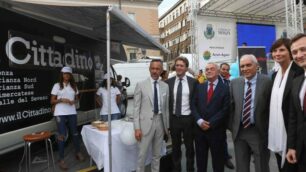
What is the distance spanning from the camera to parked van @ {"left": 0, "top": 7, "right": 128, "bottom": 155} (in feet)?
15.4

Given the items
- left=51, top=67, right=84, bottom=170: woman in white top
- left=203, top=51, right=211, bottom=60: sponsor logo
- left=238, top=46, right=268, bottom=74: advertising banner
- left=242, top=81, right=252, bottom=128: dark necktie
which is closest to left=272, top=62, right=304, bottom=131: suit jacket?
left=242, top=81, right=252, bottom=128: dark necktie

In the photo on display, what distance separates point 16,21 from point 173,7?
2504 inches

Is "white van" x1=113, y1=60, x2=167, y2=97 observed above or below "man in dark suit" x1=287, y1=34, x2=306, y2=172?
above

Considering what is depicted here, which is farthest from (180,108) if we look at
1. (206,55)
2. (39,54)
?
(206,55)

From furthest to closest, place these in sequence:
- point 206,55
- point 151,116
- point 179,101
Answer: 1. point 206,55
2. point 179,101
3. point 151,116

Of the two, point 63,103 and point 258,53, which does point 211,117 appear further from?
point 258,53

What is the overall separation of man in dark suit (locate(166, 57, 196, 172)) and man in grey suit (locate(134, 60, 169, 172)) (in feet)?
1.03

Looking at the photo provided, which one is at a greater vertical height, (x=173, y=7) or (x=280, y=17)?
(x=173, y=7)

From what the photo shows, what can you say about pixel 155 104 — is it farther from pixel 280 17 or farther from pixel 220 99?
pixel 280 17

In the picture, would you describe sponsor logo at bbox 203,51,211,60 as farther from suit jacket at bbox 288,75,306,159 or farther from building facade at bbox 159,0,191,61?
building facade at bbox 159,0,191,61

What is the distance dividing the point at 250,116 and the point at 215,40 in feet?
46.2

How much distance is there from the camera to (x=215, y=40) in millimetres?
17406

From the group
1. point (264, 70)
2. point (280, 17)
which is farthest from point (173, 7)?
point (264, 70)

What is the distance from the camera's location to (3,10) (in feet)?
15.1
